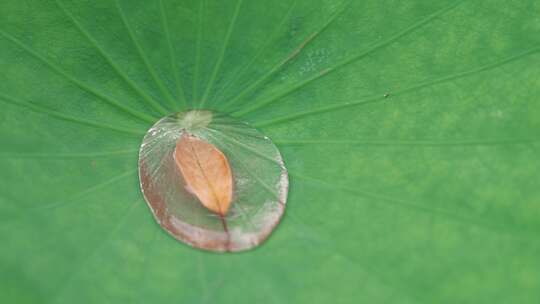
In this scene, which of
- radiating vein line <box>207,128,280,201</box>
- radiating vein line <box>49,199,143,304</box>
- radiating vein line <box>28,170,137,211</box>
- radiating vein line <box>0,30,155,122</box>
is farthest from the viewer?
radiating vein line <box>0,30,155,122</box>

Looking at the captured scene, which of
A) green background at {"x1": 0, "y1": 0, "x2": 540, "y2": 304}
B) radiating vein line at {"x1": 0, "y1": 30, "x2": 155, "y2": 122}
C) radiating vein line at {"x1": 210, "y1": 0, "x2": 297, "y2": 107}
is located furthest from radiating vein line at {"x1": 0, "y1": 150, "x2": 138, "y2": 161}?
radiating vein line at {"x1": 210, "y1": 0, "x2": 297, "y2": 107}

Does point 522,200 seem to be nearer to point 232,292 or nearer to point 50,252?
point 232,292

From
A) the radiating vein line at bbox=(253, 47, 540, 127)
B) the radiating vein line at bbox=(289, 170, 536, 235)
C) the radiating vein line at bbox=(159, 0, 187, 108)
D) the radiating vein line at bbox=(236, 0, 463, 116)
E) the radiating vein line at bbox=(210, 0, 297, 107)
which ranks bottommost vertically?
the radiating vein line at bbox=(289, 170, 536, 235)

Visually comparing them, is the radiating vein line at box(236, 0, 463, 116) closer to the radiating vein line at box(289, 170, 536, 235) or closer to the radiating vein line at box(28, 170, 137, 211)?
the radiating vein line at box(289, 170, 536, 235)

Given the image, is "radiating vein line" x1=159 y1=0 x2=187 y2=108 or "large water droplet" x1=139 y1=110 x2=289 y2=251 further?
"radiating vein line" x1=159 y1=0 x2=187 y2=108

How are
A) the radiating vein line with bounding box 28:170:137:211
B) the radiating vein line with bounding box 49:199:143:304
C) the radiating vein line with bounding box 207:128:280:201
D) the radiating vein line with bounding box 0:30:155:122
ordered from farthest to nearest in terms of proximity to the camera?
the radiating vein line with bounding box 0:30:155:122, the radiating vein line with bounding box 207:128:280:201, the radiating vein line with bounding box 28:170:137:211, the radiating vein line with bounding box 49:199:143:304

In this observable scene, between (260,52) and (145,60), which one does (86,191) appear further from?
(260,52)

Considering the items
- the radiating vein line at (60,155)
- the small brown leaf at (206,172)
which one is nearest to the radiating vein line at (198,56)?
the small brown leaf at (206,172)

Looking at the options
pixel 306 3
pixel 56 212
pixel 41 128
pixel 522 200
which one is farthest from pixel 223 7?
pixel 522 200
